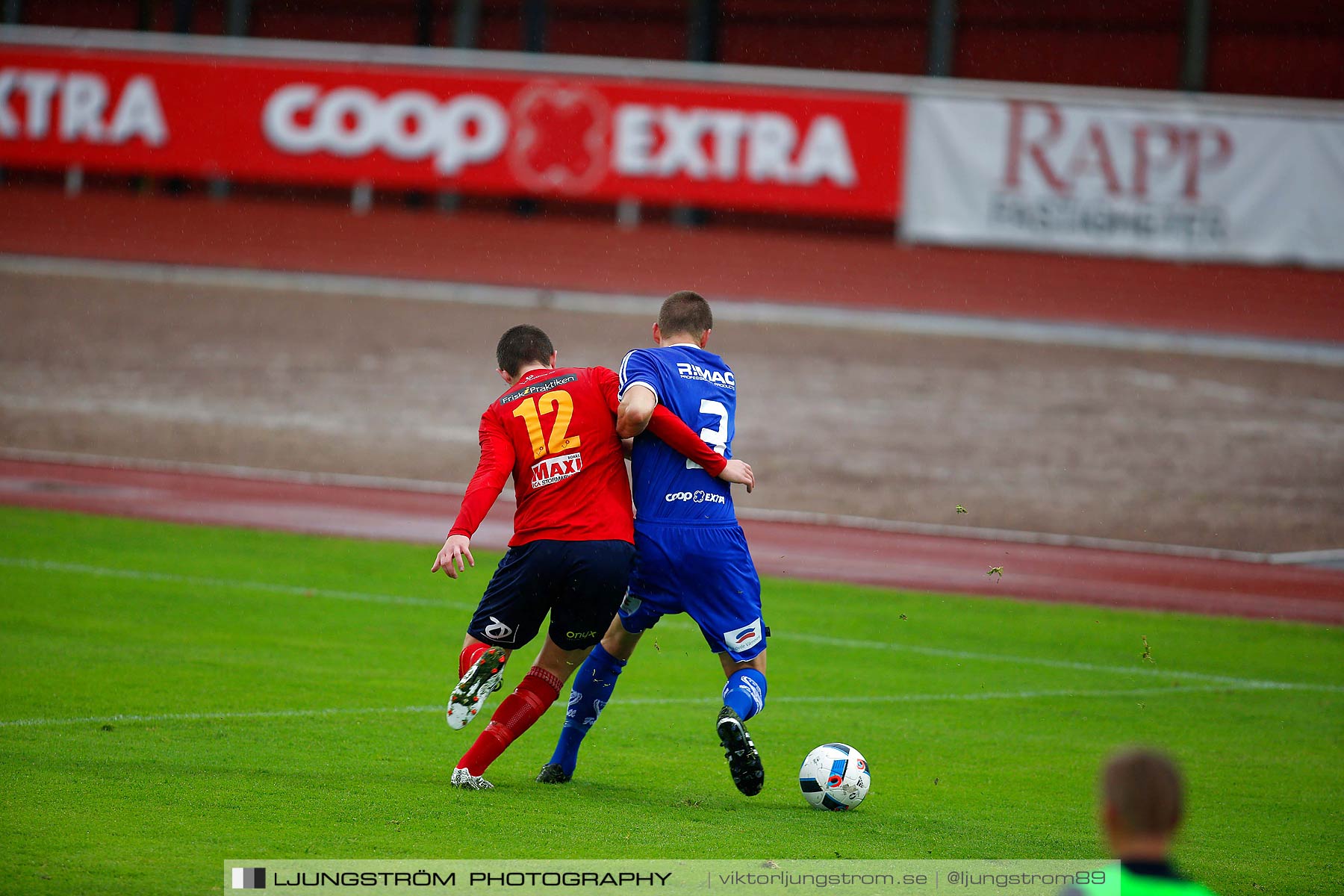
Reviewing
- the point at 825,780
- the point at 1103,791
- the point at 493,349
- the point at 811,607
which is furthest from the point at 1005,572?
the point at 1103,791

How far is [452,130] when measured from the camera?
26.5 m

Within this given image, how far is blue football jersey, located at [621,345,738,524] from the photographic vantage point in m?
7.18

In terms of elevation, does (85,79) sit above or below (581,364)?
above

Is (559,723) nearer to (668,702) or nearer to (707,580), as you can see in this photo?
(668,702)

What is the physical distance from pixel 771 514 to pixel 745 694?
32.5 ft

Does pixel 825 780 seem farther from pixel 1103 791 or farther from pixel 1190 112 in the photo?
pixel 1190 112

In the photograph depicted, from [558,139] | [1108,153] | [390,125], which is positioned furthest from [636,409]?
[390,125]

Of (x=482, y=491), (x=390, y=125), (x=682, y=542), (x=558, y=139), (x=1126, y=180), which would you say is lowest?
(x=682, y=542)

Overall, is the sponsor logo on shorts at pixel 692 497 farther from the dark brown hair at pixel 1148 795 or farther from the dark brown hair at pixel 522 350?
the dark brown hair at pixel 1148 795

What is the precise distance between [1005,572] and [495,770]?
7983mm

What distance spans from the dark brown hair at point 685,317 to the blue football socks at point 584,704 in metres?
1.49

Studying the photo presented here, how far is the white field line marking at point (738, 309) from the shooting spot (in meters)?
23.6

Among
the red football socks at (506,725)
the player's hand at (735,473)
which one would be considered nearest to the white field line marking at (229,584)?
the red football socks at (506,725)

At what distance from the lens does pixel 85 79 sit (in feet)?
89.2
